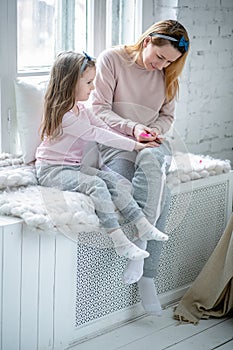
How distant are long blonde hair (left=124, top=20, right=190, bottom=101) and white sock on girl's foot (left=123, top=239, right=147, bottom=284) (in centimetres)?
64

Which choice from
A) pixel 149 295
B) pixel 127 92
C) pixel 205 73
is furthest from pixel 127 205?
pixel 205 73

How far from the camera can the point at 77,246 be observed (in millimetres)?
2490

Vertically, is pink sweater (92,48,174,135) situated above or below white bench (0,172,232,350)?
above

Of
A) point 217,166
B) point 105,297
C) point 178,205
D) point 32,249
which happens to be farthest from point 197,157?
point 32,249

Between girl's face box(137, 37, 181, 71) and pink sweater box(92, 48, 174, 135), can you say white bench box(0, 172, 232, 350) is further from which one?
girl's face box(137, 37, 181, 71)

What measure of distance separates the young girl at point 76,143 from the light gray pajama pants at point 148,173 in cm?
3

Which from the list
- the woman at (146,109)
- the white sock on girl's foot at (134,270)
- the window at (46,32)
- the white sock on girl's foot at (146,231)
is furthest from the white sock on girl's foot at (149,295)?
the window at (46,32)

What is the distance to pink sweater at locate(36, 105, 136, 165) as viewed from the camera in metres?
2.61

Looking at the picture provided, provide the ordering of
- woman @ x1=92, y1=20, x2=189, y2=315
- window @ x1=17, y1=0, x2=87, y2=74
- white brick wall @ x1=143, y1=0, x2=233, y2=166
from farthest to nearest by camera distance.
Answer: white brick wall @ x1=143, y1=0, x2=233, y2=166 → window @ x1=17, y1=0, x2=87, y2=74 → woman @ x1=92, y1=20, x2=189, y2=315

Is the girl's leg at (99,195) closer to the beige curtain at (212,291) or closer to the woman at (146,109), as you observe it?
the woman at (146,109)

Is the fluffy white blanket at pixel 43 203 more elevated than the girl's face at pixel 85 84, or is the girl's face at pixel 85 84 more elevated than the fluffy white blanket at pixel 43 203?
the girl's face at pixel 85 84

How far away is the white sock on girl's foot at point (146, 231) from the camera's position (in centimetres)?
253

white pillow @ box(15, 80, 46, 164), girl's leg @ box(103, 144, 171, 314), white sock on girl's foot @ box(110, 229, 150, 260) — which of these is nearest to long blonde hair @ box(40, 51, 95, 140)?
white pillow @ box(15, 80, 46, 164)

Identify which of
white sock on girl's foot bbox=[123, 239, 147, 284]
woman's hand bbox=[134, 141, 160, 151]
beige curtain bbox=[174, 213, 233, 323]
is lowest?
beige curtain bbox=[174, 213, 233, 323]
